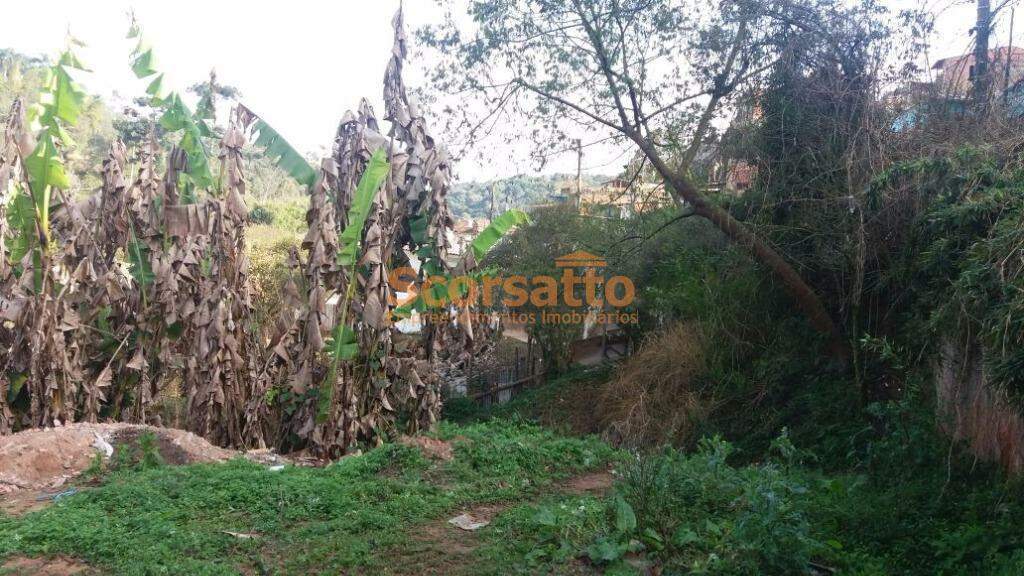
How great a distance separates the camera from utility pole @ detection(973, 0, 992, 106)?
7.27 meters

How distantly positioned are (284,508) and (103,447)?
258cm

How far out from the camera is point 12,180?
26.7 ft

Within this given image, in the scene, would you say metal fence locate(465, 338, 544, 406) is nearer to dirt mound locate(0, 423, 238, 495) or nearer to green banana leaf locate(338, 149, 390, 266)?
green banana leaf locate(338, 149, 390, 266)

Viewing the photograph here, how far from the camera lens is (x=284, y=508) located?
16.4ft

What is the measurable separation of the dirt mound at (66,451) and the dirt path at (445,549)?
2823 mm

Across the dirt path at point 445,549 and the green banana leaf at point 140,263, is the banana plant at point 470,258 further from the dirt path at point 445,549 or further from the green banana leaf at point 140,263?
the dirt path at point 445,549

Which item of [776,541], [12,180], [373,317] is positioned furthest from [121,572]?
[12,180]

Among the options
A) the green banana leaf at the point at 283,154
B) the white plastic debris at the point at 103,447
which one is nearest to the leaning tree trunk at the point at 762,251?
the green banana leaf at the point at 283,154

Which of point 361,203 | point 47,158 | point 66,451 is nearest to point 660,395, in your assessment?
point 361,203

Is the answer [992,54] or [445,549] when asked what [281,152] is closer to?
[445,549]

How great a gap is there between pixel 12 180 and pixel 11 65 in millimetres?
29252

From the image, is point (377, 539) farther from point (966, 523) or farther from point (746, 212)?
point (746, 212)

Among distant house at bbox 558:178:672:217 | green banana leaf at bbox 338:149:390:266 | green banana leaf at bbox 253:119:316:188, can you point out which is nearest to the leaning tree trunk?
distant house at bbox 558:178:672:217

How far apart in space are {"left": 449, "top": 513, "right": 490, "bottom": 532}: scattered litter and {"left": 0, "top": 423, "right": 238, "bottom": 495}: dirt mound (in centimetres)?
282
